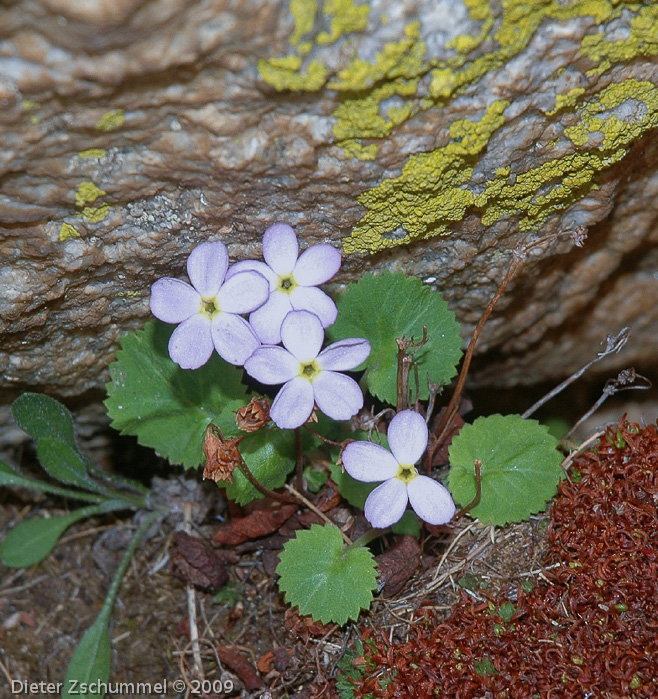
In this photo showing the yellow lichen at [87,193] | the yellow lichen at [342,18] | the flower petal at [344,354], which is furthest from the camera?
the flower petal at [344,354]

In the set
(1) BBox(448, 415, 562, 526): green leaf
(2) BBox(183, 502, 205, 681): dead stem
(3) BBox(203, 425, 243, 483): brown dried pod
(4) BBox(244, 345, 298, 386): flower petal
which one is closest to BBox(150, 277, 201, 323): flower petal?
(4) BBox(244, 345, 298, 386): flower petal

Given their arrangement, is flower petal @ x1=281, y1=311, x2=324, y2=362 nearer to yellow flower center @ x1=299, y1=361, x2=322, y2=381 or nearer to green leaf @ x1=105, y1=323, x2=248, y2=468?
yellow flower center @ x1=299, y1=361, x2=322, y2=381

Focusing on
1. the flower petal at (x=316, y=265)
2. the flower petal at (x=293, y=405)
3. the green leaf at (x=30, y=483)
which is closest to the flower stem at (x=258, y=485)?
the flower petal at (x=293, y=405)

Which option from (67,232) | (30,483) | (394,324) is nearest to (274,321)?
(394,324)

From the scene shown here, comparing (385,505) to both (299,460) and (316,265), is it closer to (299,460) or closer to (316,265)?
(299,460)

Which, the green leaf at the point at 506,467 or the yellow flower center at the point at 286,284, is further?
the green leaf at the point at 506,467

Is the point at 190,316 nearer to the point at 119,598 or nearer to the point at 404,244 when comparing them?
the point at 404,244

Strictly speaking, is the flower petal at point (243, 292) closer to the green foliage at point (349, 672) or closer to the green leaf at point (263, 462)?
the green leaf at point (263, 462)
